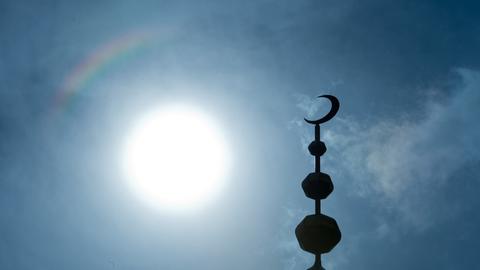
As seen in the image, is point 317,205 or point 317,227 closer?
point 317,227

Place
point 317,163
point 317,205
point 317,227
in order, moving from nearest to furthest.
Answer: point 317,227, point 317,205, point 317,163

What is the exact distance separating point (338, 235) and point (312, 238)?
39cm

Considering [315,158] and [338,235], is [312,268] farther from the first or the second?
[315,158]

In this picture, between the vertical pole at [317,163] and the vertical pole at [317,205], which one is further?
the vertical pole at [317,163]

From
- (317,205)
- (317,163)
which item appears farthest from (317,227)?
(317,163)

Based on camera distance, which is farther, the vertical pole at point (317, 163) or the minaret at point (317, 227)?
the vertical pole at point (317, 163)

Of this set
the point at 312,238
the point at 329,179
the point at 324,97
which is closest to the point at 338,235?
the point at 312,238

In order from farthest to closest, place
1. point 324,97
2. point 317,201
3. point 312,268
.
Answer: point 324,97, point 317,201, point 312,268

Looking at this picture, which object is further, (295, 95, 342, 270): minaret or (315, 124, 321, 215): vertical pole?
(315, 124, 321, 215): vertical pole

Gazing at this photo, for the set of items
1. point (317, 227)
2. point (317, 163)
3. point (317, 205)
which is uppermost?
point (317, 163)

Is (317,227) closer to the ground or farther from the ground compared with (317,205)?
closer to the ground

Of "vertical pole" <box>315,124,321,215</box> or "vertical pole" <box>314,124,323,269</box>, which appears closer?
"vertical pole" <box>314,124,323,269</box>

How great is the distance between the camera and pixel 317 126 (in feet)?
24.3

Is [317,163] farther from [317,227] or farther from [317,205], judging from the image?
[317,227]
